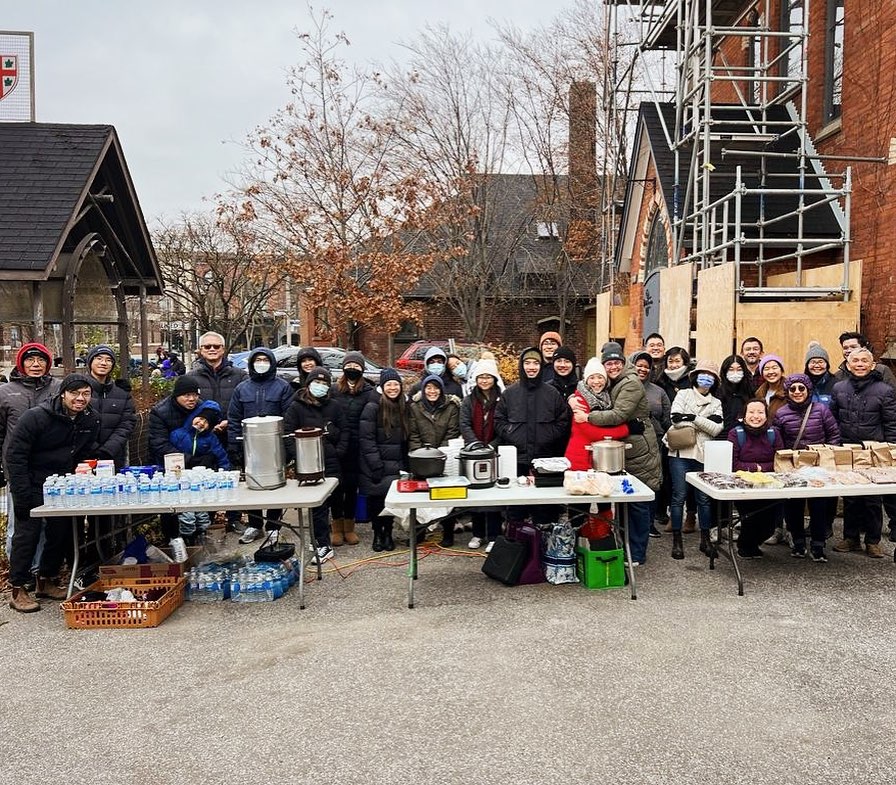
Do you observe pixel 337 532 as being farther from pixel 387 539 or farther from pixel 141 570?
pixel 141 570

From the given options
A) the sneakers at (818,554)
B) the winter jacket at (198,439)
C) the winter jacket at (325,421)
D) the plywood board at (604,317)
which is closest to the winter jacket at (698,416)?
the sneakers at (818,554)

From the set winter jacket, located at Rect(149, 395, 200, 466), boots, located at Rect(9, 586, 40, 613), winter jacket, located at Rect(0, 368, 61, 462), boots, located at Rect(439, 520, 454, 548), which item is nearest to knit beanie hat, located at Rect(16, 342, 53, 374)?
winter jacket, located at Rect(0, 368, 61, 462)

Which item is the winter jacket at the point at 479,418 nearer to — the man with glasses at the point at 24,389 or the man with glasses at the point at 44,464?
the man with glasses at the point at 44,464

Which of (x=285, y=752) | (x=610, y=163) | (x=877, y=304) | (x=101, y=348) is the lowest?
(x=285, y=752)

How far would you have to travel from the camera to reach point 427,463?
6.22 meters

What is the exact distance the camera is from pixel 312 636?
5.48m

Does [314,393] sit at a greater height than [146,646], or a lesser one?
greater

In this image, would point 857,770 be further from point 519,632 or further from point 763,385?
point 763,385

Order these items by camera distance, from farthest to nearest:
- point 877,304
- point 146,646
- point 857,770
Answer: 1. point 877,304
2. point 146,646
3. point 857,770

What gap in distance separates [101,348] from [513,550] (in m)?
4.22

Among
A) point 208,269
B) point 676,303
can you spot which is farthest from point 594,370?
point 208,269

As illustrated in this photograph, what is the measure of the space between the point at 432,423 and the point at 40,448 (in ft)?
11.7

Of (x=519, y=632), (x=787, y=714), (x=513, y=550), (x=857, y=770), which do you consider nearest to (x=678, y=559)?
(x=513, y=550)

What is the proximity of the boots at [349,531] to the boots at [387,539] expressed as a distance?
0.39 metres
